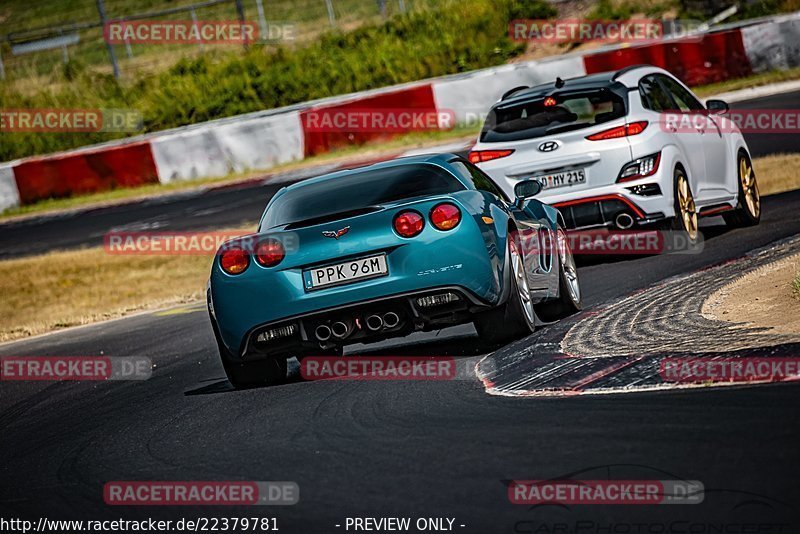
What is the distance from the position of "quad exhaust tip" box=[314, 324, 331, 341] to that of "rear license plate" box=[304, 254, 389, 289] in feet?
0.75

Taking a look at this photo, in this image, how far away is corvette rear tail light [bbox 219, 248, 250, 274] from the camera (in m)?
7.62

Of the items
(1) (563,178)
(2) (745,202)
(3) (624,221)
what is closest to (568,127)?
(1) (563,178)

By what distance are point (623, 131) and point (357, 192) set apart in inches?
153

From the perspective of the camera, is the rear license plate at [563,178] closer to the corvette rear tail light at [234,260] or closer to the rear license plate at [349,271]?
the rear license plate at [349,271]

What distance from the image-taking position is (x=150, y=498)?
18.1 feet

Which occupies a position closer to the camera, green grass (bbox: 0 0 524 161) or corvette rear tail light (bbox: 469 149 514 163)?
corvette rear tail light (bbox: 469 149 514 163)

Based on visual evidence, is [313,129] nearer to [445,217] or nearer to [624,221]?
[624,221]

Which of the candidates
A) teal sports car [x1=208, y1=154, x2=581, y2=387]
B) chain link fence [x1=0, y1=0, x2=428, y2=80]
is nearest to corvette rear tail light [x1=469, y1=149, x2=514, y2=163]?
teal sports car [x1=208, y1=154, x2=581, y2=387]

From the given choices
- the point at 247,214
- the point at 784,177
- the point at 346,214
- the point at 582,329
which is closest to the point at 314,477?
the point at 346,214

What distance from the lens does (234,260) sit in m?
7.65

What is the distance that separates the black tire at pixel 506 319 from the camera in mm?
7742

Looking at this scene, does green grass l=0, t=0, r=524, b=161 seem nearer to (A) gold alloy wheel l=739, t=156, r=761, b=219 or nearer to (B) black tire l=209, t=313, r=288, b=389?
(A) gold alloy wheel l=739, t=156, r=761, b=219

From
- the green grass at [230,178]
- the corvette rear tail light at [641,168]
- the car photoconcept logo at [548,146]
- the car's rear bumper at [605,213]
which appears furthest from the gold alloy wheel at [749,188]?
the green grass at [230,178]

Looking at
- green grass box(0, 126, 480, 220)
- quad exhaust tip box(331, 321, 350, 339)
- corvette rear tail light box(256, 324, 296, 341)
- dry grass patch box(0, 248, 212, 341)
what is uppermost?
corvette rear tail light box(256, 324, 296, 341)
